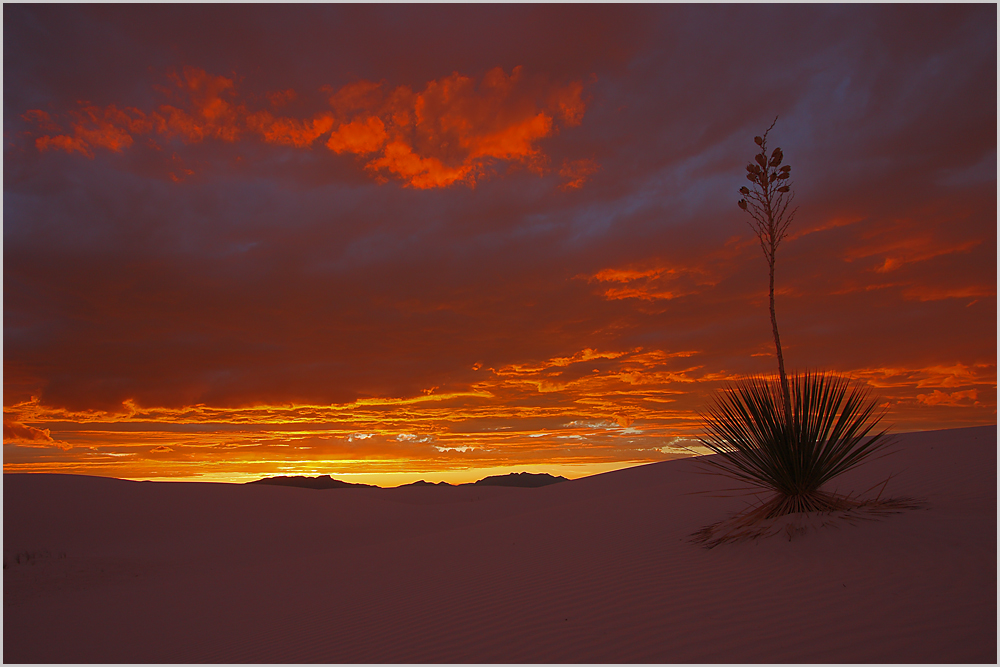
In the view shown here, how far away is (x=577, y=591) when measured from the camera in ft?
19.8

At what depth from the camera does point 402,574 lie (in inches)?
371

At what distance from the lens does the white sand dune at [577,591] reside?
13.8ft

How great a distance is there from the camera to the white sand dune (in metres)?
4.20

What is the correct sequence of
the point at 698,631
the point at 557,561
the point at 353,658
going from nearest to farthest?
the point at 698,631 → the point at 353,658 → the point at 557,561

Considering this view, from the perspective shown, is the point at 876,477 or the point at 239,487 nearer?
the point at 876,477

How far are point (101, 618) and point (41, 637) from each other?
86cm

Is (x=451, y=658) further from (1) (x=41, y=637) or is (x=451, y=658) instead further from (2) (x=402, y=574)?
(1) (x=41, y=637)

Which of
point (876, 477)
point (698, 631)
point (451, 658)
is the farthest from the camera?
point (876, 477)

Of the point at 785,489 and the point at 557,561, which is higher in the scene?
the point at 785,489

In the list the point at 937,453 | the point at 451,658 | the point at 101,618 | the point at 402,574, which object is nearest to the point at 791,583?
the point at 451,658

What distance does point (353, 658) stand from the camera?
5234 mm

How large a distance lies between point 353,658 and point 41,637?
266 inches

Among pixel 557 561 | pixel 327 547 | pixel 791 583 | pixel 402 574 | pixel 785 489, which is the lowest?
pixel 327 547

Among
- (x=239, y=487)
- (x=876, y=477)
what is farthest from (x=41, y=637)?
(x=239, y=487)
